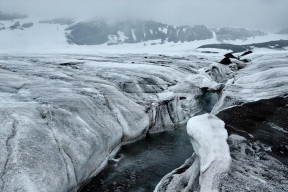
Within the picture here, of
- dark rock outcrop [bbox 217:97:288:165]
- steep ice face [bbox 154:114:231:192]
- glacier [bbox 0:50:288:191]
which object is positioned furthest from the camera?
dark rock outcrop [bbox 217:97:288:165]

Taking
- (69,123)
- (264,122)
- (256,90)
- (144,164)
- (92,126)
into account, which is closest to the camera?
(69,123)

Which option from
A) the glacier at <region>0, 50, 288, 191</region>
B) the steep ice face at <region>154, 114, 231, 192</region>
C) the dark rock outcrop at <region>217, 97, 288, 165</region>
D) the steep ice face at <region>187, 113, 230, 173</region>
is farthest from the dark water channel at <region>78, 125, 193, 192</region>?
the dark rock outcrop at <region>217, 97, 288, 165</region>

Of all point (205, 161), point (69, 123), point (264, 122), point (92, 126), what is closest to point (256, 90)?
point (264, 122)

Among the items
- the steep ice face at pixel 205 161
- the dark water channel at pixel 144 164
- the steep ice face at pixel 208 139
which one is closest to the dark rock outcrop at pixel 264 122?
the steep ice face at pixel 208 139

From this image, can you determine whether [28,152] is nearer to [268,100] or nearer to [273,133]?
[273,133]

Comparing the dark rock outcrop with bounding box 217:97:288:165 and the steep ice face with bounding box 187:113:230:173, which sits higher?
the steep ice face with bounding box 187:113:230:173

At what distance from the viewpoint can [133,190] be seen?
7.19 m

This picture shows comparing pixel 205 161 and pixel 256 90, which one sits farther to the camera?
pixel 256 90

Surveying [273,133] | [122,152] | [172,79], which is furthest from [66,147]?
[172,79]

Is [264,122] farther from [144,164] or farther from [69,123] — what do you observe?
[69,123]

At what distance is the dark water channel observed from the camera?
7.41 metres

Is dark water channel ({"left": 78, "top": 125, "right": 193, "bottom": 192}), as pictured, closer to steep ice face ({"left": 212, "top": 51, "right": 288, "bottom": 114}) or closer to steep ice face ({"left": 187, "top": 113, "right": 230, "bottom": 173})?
steep ice face ({"left": 187, "top": 113, "right": 230, "bottom": 173})

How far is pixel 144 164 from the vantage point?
8.77 meters

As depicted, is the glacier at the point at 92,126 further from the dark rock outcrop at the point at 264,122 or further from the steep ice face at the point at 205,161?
the dark rock outcrop at the point at 264,122
